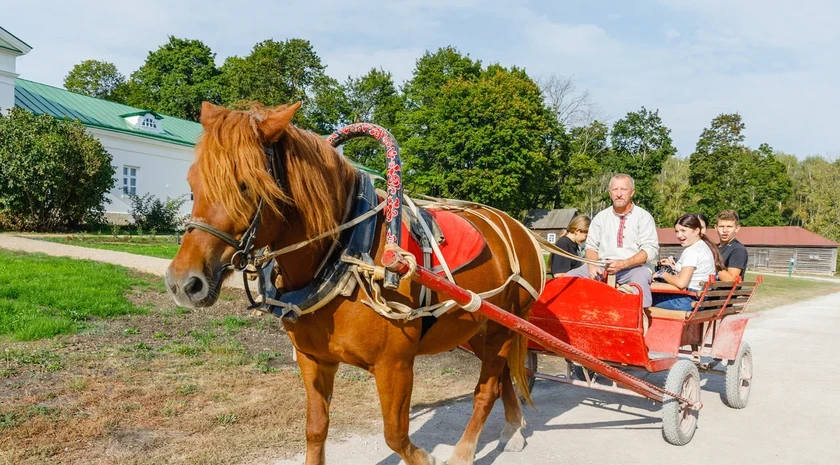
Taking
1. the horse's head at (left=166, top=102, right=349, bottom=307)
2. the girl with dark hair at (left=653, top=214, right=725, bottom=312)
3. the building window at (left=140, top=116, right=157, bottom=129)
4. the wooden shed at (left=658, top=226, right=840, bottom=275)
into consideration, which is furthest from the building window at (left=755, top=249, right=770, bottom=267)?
the horse's head at (left=166, top=102, right=349, bottom=307)

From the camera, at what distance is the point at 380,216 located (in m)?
3.13

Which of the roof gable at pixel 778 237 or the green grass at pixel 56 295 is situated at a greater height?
the roof gable at pixel 778 237

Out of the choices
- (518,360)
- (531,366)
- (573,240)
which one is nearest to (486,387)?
(518,360)

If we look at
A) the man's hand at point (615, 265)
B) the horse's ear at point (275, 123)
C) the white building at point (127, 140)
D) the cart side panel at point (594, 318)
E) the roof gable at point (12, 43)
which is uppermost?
the roof gable at point (12, 43)

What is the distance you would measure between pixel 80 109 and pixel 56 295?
2583cm

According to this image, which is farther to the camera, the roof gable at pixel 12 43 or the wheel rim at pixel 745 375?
the roof gable at pixel 12 43

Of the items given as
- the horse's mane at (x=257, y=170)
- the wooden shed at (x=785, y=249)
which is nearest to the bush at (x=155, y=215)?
the horse's mane at (x=257, y=170)

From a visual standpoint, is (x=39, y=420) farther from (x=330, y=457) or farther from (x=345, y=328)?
(x=345, y=328)

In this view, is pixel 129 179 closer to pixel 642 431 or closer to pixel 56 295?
pixel 56 295

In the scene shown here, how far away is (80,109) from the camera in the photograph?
29922 millimetres

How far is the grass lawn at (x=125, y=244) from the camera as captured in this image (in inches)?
605

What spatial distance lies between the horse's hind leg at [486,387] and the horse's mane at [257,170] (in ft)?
6.49

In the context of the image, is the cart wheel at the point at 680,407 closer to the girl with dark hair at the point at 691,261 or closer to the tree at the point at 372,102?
the girl with dark hair at the point at 691,261

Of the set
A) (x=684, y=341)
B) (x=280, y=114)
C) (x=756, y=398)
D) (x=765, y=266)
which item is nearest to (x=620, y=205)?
(x=684, y=341)
